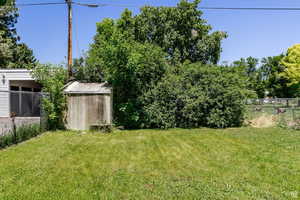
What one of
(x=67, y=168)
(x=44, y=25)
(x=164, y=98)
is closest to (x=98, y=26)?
(x=44, y=25)

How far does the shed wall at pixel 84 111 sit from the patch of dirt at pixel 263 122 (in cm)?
813

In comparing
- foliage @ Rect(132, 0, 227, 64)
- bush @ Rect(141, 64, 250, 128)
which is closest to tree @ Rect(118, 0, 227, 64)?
foliage @ Rect(132, 0, 227, 64)

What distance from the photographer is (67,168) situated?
4816 millimetres

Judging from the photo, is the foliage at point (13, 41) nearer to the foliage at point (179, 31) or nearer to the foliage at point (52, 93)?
the foliage at point (179, 31)

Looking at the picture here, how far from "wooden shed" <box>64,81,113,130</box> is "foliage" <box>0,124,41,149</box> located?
5.49 ft

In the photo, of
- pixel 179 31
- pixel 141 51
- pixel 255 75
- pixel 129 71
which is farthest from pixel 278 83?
pixel 129 71

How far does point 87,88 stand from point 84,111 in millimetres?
1143

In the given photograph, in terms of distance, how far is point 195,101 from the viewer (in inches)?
424

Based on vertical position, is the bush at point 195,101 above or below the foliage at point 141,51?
below

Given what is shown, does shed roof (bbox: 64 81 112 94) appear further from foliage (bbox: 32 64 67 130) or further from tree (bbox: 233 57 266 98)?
tree (bbox: 233 57 266 98)

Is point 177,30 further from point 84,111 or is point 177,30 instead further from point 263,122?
point 84,111

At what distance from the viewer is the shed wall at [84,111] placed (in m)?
10.0

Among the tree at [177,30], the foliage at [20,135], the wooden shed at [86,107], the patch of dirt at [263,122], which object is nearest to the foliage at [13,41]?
the tree at [177,30]

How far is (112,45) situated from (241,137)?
7.25 m
